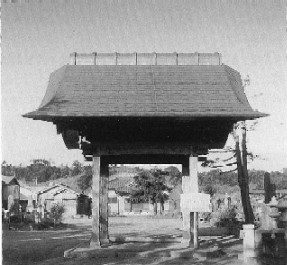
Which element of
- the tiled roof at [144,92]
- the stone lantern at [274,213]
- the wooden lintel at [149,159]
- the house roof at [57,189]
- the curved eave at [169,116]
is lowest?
the stone lantern at [274,213]

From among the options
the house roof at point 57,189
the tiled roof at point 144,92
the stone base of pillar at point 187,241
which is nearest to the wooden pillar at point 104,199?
the stone base of pillar at point 187,241

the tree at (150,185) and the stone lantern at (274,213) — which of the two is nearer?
the stone lantern at (274,213)

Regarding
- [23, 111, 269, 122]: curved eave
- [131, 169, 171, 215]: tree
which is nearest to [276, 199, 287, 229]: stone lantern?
[23, 111, 269, 122]: curved eave

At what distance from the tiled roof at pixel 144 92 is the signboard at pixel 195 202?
2.41 metres

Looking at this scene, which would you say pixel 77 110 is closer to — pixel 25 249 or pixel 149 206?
pixel 25 249

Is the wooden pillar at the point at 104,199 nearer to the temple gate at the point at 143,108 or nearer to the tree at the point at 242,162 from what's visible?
the temple gate at the point at 143,108

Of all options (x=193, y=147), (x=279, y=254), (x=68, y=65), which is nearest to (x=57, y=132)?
(x=68, y=65)

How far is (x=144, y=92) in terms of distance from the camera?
12602mm

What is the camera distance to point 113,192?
6775cm

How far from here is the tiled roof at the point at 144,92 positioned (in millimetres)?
11523

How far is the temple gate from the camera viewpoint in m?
11.6

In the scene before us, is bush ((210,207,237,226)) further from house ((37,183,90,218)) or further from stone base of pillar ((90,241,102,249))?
house ((37,183,90,218))

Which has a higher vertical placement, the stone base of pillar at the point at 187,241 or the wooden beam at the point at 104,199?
the wooden beam at the point at 104,199

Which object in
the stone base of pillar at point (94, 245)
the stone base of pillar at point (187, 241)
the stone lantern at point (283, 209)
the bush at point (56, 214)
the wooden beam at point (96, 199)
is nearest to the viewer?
the stone lantern at point (283, 209)
